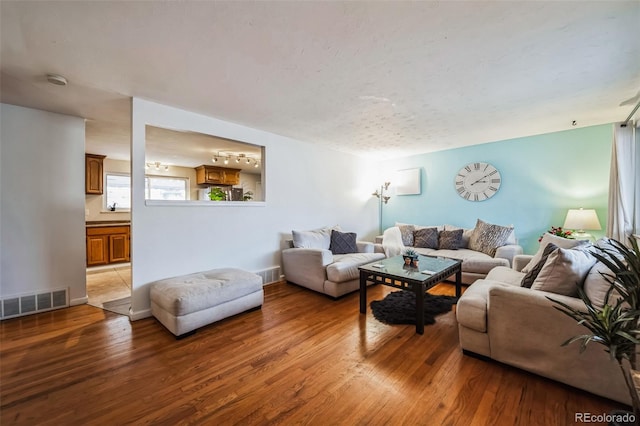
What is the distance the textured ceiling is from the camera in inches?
58.1

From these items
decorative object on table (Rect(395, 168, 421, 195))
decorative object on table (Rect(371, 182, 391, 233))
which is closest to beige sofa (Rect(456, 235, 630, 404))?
decorative object on table (Rect(395, 168, 421, 195))

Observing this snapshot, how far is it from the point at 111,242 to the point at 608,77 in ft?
25.0

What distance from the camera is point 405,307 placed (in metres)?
2.87

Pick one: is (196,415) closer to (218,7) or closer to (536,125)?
(218,7)

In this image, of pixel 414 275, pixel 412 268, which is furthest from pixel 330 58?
pixel 412 268

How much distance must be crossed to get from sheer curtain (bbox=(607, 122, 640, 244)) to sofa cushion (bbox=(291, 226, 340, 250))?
146 inches

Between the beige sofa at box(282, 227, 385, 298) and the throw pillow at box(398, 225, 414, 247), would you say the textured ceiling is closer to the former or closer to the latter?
the beige sofa at box(282, 227, 385, 298)

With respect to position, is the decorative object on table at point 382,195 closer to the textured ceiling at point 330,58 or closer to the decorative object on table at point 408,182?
the decorative object on table at point 408,182

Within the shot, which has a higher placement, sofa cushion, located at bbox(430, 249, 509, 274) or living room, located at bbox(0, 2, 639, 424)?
living room, located at bbox(0, 2, 639, 424)

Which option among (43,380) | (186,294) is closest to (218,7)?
(186,294)

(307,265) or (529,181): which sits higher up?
(529,181)

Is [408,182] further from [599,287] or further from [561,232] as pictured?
→ [599,287]

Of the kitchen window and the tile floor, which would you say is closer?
the tile floor

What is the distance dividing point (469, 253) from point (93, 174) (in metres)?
7.16
